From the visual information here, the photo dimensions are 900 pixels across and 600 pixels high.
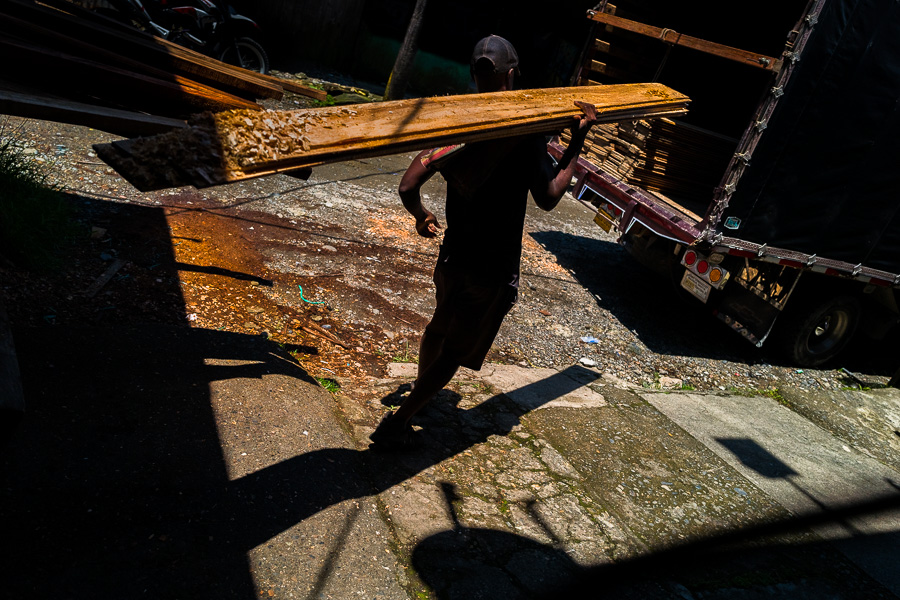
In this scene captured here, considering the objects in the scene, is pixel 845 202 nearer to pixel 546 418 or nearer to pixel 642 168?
pixel 642 168

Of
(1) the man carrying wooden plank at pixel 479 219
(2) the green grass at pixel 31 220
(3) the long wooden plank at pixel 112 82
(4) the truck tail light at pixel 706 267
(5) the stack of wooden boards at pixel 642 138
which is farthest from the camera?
(5) the stack of wooden boards at pixel 642 138

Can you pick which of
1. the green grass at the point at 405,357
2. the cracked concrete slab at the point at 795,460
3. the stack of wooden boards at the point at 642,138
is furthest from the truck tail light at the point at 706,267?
the green grass at the point at 405,357

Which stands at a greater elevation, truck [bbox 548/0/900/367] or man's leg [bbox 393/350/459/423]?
truck [bbox 548/0/900/367]

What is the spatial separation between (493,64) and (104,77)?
64.9 inches

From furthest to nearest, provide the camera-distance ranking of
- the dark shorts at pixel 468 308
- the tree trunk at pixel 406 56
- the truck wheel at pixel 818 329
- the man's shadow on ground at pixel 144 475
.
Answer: the tree trunk at pixel 406 56 → the truck wheel at pixel 818 329 → the dark shorts at pixel 468 308 → the man's shadow on ground at pixel 144 475

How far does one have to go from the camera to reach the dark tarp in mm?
4457

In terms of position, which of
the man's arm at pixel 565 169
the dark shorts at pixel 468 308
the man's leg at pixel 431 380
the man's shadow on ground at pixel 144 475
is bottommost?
the man's shadow on ground at pixel 144 475

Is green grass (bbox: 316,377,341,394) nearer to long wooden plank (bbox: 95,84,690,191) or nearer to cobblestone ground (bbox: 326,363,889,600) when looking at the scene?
cobblestone ground (bbox: 326,363,889,600)

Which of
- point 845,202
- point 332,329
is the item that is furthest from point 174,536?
point 845,202

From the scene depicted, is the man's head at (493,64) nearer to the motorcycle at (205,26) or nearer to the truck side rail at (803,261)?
the truck side rail at (803,261)

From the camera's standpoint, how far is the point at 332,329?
4.05m

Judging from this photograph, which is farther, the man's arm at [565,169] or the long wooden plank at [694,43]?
the long wooden plank at [694,43]

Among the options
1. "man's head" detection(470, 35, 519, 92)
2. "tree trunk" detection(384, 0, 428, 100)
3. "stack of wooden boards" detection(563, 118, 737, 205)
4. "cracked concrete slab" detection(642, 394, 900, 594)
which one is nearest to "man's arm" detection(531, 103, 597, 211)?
"man's head" detection(470, 35, 519, 92)

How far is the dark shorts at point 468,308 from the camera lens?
2861 millimetres
